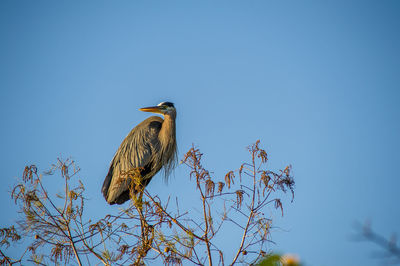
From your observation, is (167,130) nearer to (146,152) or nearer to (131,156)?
(146,152)

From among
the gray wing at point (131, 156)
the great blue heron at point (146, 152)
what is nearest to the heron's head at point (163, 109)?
the great blue heron at point (146, 152)

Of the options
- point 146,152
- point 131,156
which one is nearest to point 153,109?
point 146,152

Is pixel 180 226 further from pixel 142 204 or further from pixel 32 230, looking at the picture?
pixel 32 230

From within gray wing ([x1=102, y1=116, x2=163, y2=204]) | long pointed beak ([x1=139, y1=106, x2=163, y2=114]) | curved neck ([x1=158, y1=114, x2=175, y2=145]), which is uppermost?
long pointed beak ([x1=139, y1=106, x2=163, y2=114])

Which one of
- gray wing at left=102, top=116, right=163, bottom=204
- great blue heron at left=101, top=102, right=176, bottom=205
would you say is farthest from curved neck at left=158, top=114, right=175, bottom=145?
gray wing at left=102, top=116, right=163, bottom=204

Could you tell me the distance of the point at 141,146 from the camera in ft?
20.9

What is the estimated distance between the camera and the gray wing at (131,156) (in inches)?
231

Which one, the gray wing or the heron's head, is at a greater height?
the heron's head

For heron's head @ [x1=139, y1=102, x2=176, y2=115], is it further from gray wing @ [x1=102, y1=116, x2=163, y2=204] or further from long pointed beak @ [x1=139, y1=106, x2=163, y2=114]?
gray wing @ [x1=102, y1=116, x2=163, y2=204]

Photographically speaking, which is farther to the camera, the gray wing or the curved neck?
the curved neck

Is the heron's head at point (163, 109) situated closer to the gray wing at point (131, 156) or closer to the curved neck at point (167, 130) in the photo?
the curved neck at point (167, 130)

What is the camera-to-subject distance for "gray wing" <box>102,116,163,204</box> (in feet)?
19.2

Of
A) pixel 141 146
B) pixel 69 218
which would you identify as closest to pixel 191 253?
pixel 69 218

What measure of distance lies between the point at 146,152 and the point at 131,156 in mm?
248
